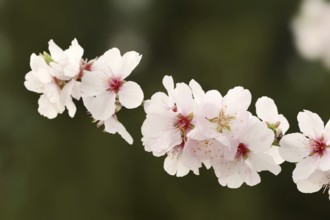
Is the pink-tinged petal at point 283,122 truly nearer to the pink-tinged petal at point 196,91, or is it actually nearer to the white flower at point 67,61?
the pink-tinged petal at point 196,91

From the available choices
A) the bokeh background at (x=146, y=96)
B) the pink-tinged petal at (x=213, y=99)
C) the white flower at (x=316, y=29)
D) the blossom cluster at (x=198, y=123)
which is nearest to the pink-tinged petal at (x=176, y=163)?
the blossom cluster at (x=198, y=123)

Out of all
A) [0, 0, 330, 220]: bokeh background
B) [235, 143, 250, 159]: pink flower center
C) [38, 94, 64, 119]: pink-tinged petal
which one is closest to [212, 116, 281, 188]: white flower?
[235, 143, 250, 159]: pink flower center

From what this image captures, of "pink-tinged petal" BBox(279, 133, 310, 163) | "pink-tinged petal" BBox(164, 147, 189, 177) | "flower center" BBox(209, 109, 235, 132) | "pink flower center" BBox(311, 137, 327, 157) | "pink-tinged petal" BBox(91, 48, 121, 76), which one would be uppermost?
"pink-tinged petal" BBox(91, 48, 121, 76)

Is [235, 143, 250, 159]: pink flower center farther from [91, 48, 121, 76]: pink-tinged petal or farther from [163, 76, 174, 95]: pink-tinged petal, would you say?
[91, 48, 121, 76]: pink-tinged petal

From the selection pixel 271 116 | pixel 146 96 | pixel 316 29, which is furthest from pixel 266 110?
pixel 146 96

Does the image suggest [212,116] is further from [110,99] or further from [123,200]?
[123,200]

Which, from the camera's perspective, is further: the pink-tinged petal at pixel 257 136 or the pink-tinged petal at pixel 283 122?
the pink-tinged petal at pixel 283 122

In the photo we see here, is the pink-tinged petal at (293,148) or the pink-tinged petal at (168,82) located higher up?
the pink-tinged petal at (168,82)
